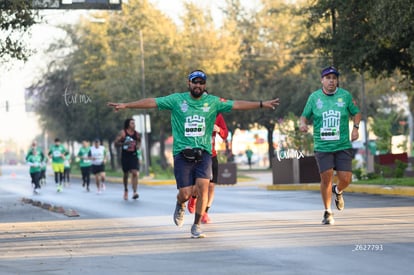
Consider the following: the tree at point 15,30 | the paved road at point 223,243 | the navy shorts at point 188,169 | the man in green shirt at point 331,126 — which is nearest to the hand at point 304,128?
the man in green shirt at point 331,126

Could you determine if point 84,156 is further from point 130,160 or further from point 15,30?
point 15,30

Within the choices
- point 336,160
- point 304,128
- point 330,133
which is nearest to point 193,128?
point 304,128

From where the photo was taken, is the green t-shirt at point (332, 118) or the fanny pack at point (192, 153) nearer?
the fanny pack at point (192, 153)

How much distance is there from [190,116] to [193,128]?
0.15m

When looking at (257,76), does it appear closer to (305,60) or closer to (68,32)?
(305,60)

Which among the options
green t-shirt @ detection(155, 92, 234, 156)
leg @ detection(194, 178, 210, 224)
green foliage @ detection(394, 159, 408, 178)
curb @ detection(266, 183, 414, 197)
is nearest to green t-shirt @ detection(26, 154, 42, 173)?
curb @ detection(266, 183, 414, 197)

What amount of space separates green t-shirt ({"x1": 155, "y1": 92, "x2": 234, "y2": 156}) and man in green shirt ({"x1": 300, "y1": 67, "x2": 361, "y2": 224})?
5.44ft

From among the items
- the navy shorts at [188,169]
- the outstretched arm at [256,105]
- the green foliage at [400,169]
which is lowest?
the green foliage at [400,169]

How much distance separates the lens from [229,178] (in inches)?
1447

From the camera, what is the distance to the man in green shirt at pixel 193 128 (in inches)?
476

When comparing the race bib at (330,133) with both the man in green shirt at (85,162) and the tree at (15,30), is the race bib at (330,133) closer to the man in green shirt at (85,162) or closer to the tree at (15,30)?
the tree at (15,30)

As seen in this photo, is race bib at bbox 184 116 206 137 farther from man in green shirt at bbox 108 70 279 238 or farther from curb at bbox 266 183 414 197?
curb at bbox 266 183 414 197

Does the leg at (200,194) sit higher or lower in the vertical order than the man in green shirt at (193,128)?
lower

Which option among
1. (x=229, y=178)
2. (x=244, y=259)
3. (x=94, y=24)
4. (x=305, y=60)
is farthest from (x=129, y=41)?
(x=244, y=259)
